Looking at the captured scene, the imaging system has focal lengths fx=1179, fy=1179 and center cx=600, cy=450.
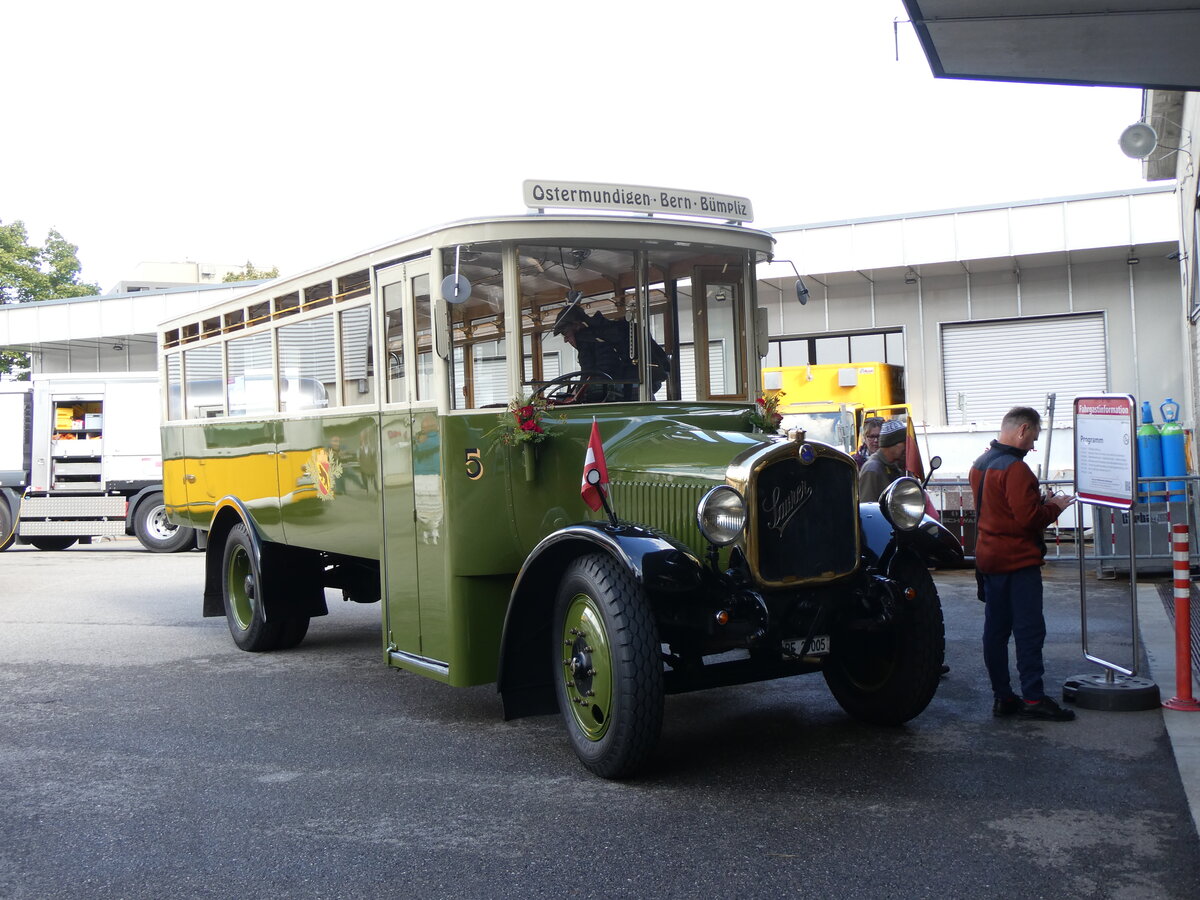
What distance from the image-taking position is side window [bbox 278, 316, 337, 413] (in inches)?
297

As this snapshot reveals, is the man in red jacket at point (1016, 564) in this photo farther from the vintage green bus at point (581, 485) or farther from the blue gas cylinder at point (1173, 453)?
the blue gas cylinder at point (1173, 453)

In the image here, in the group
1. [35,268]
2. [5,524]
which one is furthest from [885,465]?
[35,268]

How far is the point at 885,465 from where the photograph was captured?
770 cm

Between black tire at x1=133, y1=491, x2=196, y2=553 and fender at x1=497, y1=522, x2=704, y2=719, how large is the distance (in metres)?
14.2

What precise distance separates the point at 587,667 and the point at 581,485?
3.27 feet

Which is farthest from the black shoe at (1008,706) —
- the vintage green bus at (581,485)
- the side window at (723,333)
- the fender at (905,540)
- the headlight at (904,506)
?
the side window at (723,333)

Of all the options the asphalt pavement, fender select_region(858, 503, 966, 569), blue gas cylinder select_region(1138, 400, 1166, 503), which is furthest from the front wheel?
fender select_region(858, 503, 966, 569)

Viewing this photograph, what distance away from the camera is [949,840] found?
4.35 metres

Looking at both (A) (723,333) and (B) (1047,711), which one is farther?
(A) (723,333)

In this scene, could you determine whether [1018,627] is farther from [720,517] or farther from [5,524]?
[5,524]

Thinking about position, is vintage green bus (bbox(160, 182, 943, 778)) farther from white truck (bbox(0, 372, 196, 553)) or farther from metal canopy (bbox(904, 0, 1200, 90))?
white truck (bbox(0, 372, 196, 553))

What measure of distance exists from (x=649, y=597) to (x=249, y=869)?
1.96m

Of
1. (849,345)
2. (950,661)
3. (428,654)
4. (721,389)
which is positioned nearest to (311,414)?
(428,654)

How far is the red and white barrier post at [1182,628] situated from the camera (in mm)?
6161
